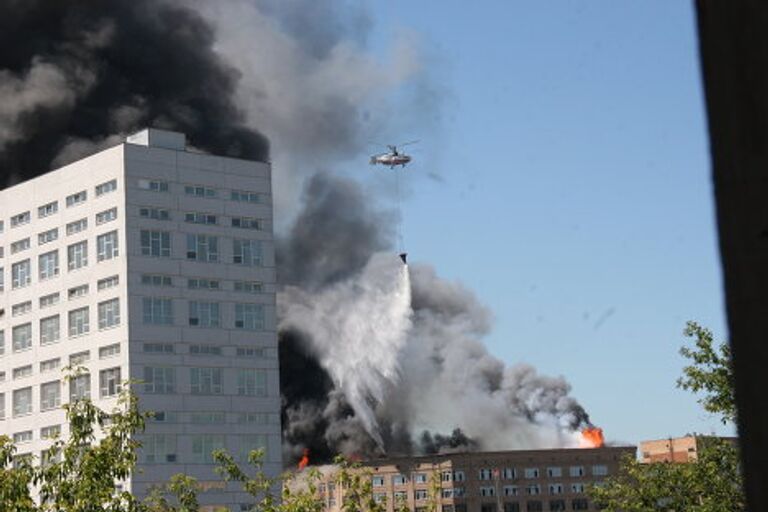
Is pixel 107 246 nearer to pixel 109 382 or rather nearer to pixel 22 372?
pixel 109 382

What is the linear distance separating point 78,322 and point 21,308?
9.55m

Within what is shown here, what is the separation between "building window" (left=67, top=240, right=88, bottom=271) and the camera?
517ft

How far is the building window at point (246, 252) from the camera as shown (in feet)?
517

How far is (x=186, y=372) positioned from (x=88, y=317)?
13.3 meters

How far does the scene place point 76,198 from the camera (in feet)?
519

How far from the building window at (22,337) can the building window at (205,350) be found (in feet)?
67.0

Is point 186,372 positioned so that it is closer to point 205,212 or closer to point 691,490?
point 205,212

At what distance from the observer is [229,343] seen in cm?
15562

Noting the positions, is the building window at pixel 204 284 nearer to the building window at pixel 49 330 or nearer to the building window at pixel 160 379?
the building window at pixel 160 379

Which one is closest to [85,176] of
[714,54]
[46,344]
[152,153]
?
[152,153]

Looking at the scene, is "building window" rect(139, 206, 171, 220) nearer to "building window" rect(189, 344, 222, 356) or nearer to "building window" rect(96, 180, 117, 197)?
"building window" rect(96, 180, 117, 197)

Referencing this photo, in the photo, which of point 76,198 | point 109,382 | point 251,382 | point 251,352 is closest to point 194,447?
point 251,382

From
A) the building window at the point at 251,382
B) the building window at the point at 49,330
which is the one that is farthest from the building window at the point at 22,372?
the building window at the point at 251,382

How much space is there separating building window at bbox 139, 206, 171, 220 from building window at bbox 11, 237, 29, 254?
1680cm
